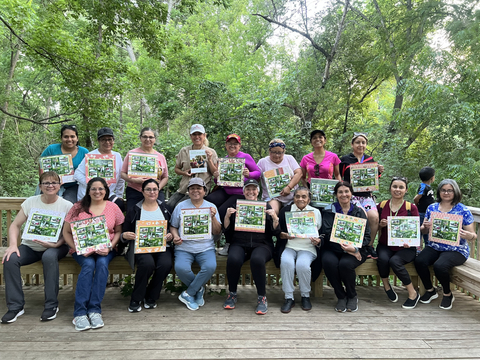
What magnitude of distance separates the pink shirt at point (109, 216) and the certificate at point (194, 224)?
0.76m

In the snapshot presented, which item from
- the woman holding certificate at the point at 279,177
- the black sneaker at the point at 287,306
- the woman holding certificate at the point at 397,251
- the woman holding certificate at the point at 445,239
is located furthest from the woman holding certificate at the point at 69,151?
the woman holding certificate at the point at 445,239

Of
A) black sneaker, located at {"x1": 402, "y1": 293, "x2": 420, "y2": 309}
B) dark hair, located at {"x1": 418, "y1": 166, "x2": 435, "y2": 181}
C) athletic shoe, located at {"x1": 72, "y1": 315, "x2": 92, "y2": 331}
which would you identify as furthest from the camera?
→ dark hair, located at {"x1": 418, "y1": 166, "x2": 435, "y2": 181}

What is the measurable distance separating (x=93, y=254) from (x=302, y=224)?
99.0 inches

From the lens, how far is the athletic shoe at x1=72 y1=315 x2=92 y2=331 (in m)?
3.05

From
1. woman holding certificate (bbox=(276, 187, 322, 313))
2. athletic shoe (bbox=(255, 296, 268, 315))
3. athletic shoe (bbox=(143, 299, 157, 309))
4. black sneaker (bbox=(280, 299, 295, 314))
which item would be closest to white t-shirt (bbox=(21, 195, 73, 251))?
athletic shoe (bbox=(143, 299, 157, 309))

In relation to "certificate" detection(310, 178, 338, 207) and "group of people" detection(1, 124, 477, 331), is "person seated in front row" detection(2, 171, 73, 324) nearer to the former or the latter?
"group of people" detection(1, 124, 477, 331)

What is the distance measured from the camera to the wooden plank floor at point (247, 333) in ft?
8.92

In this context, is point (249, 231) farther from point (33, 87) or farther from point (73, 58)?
point (33, 87)

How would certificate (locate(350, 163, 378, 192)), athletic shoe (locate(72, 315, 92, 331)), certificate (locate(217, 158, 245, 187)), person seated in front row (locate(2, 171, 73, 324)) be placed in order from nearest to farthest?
athletic shoe (locate(72, 315, 92, 331)), person seated in front row (locate(2, 171, 73, 324)), certificate (locate(350, 163, 378, 192)), certificate (locate(217, 158, 245, 187))

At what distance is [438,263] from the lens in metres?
3.78

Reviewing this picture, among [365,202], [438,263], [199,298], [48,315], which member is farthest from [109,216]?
[438,263]

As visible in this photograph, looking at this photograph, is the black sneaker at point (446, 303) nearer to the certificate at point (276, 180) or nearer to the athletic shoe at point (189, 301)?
the certificate at point (276, 180)

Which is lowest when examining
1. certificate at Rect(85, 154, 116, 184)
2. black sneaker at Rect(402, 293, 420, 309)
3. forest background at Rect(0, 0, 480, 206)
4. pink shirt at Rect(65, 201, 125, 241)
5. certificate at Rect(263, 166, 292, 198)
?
black sneaker at Rect(402, 293, 420, 309)

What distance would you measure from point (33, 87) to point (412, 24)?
698 inches
